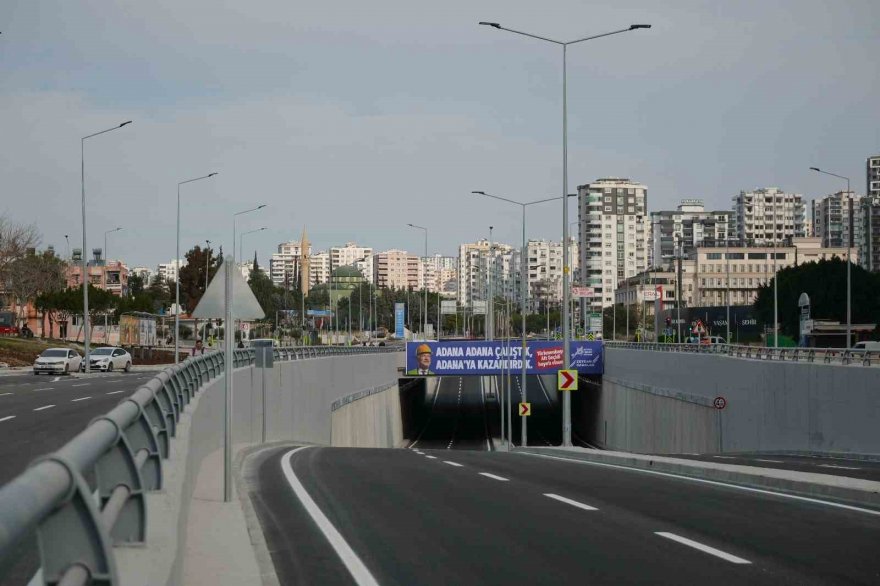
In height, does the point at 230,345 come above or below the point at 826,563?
above

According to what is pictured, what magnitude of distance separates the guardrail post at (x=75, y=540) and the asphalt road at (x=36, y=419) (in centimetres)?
512

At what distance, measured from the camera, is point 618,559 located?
9945 millimetres

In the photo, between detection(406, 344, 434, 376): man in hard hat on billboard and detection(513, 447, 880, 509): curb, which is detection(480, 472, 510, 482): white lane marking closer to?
detection(513, 447, 880, 509): curb

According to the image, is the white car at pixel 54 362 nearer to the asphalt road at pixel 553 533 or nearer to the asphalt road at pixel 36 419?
the asphalt road at pixel 36 419

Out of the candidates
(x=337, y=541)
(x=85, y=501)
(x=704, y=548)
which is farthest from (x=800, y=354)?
(x=85, y=501)

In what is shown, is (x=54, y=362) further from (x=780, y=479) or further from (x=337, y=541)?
(x=337, y=541)

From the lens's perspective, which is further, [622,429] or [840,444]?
[622,429]

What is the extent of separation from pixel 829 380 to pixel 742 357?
367 inches

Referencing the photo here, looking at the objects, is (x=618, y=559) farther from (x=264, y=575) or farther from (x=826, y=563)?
(x=264, y=575)

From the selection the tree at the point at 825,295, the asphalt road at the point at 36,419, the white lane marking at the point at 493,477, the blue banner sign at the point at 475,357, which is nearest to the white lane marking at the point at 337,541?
the asphalt road at the point at 36,419

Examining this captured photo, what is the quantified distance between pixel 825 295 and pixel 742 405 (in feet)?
193

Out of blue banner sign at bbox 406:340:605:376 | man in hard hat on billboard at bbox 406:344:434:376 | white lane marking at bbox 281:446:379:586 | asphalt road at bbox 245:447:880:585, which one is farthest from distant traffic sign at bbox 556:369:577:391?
man in hard hat on billboard at bbox 406:344:434:376

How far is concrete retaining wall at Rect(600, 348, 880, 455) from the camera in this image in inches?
1339

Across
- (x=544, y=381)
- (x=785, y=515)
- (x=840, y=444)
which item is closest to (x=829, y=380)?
(x=840, y=444)
